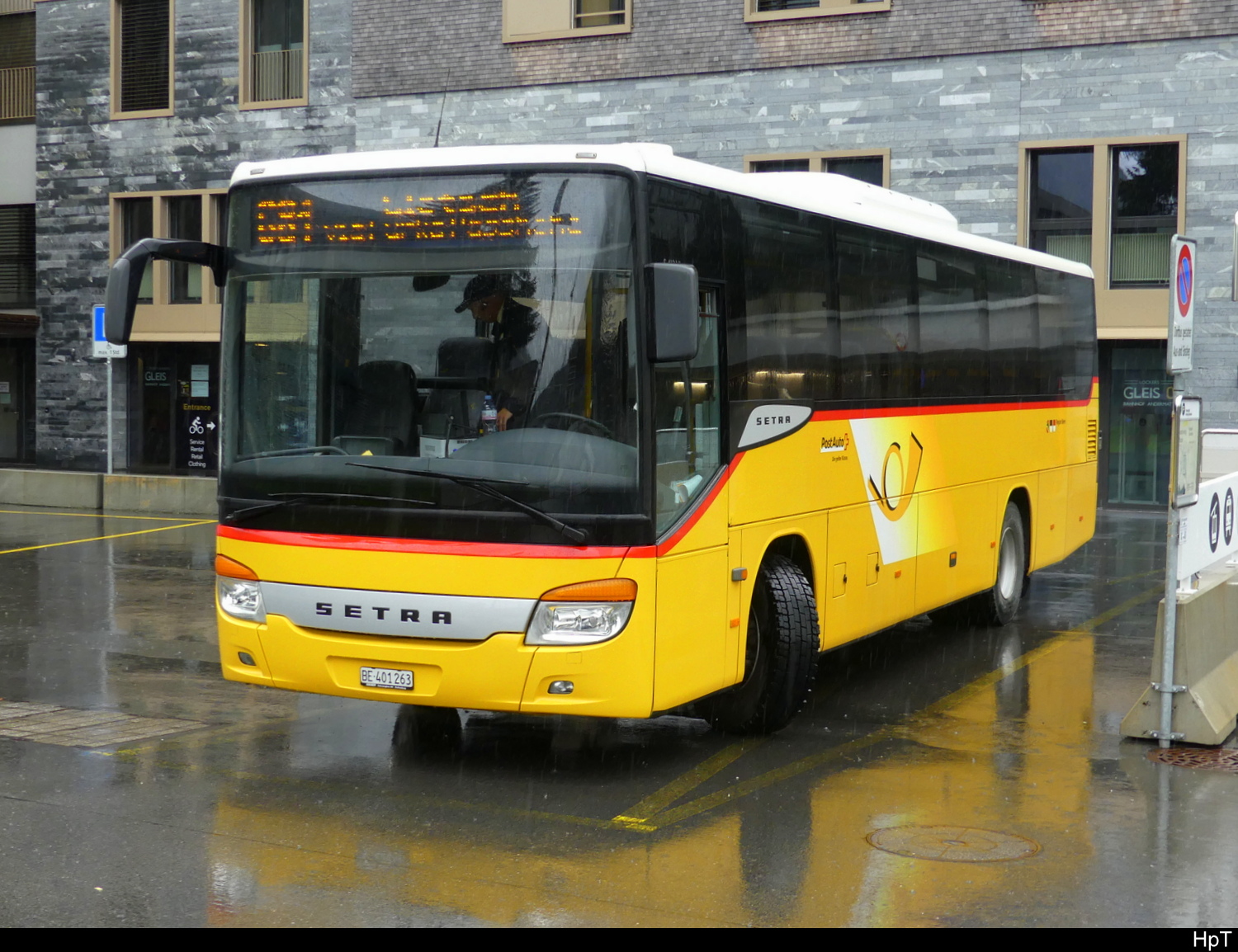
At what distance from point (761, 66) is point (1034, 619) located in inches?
575

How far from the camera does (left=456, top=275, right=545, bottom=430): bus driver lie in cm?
730

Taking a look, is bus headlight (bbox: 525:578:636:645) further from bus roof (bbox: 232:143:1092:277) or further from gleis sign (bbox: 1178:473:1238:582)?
gleis sign (bbox: 1178:473:1238:582)

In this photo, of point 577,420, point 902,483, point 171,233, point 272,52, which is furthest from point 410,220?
point 171,233

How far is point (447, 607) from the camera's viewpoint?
24.2 feet

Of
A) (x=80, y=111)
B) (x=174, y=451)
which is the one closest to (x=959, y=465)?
(x=174, y=451)

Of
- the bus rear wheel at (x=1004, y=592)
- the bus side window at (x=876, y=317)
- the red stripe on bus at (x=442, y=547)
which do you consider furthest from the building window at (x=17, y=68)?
the red stripe on bus at (x=442, y=547)

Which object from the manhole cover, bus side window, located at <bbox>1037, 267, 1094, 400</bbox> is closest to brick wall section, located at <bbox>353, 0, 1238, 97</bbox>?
bus side window, located at <bbox>1037, 267, 1094, 400</bbox>

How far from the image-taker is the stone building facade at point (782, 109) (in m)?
23.3

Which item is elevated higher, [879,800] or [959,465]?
[959,465]

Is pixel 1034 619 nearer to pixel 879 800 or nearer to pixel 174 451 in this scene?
pixel 879 800

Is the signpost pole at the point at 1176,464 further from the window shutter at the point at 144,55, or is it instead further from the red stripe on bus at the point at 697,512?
the window shutter at the point at 144,55

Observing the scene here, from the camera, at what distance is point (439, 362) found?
7441 mm

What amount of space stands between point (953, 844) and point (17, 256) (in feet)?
105
